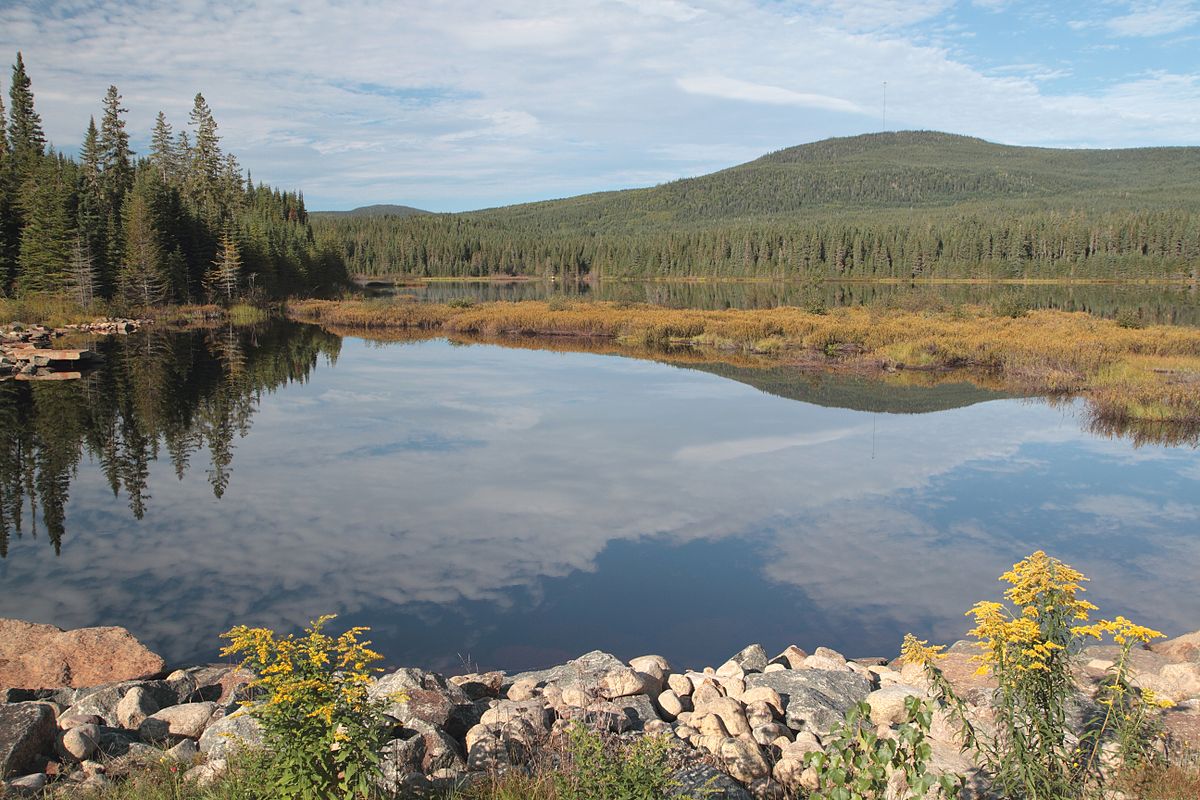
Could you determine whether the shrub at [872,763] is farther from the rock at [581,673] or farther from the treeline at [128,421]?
the treeline at [128,421]

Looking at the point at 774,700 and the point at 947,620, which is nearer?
the point at 774,700

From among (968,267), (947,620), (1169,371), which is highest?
(968,267)

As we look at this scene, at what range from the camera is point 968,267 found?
133125 millimetres

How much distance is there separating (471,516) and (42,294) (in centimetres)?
4912

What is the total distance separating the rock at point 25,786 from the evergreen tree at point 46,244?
5501 centimetres

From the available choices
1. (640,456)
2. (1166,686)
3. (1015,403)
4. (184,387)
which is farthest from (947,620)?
(184,387)

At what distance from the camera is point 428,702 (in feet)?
23.6

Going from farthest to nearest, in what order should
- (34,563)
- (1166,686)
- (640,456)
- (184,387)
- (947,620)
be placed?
(184,387)
(640,456)
(34,563)
(947,620)
(1166,686)

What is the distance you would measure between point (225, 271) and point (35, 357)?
31.5m

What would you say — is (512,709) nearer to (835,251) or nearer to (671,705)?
(671,705)

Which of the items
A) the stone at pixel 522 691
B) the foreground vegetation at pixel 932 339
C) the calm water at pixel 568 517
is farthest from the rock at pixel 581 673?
the foreground vegetation at pixel 932 339

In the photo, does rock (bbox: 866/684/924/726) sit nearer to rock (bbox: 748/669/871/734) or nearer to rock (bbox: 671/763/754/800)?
rock (bbox: 748/669/871/734)

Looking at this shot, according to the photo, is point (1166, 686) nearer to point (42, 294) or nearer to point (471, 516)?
point (471, 516)

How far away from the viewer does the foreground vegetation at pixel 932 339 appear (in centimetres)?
2692
